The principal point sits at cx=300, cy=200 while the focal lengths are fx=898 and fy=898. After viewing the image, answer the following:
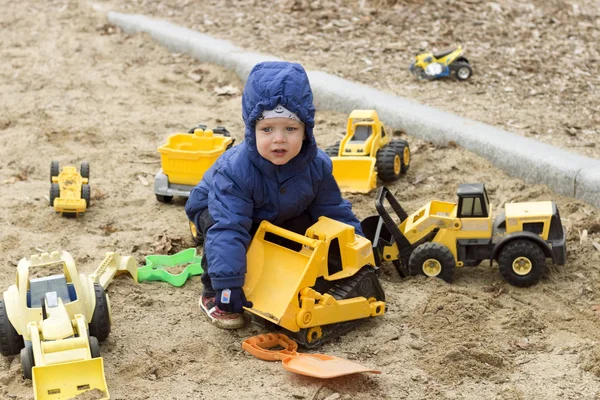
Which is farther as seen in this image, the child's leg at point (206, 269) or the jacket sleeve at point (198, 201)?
the jacket sleeve at point (198, 201)

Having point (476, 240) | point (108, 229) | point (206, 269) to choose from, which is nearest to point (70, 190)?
point (108, 229)

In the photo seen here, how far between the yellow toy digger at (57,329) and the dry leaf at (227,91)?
4.41m

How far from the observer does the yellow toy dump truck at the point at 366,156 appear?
18.6ft

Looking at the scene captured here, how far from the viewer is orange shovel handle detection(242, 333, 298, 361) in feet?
11.9

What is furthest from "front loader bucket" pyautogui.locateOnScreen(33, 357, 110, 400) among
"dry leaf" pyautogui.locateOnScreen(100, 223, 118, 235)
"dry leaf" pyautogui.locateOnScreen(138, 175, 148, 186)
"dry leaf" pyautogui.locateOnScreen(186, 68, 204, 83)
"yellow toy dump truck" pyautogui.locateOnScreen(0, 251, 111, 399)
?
"dry leaf" pyautogui.locateOnScreen(186, 68, 204, 83)

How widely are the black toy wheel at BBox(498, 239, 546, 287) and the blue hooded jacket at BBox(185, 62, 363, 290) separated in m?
0.89

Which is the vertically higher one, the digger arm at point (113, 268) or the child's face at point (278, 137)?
the child's face at point (278, 137)

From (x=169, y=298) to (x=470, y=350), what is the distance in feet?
4.80

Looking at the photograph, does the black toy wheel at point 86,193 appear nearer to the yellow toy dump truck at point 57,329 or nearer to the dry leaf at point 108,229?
the dry leaf at point 108,229

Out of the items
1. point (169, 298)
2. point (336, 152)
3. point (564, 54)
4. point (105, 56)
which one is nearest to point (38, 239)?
point (169, 298)

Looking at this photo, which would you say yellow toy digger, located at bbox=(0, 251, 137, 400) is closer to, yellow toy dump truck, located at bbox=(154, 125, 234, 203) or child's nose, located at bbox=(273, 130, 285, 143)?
child's nose, located at bbox=(273, 130, 285, 143)

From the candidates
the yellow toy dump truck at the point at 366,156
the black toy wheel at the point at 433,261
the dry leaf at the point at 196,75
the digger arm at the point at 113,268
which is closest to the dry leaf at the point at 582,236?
the black toy wheel at the point at 433,261

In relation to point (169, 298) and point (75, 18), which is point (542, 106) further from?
point (75, 18)

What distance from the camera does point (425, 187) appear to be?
5.75 meters
